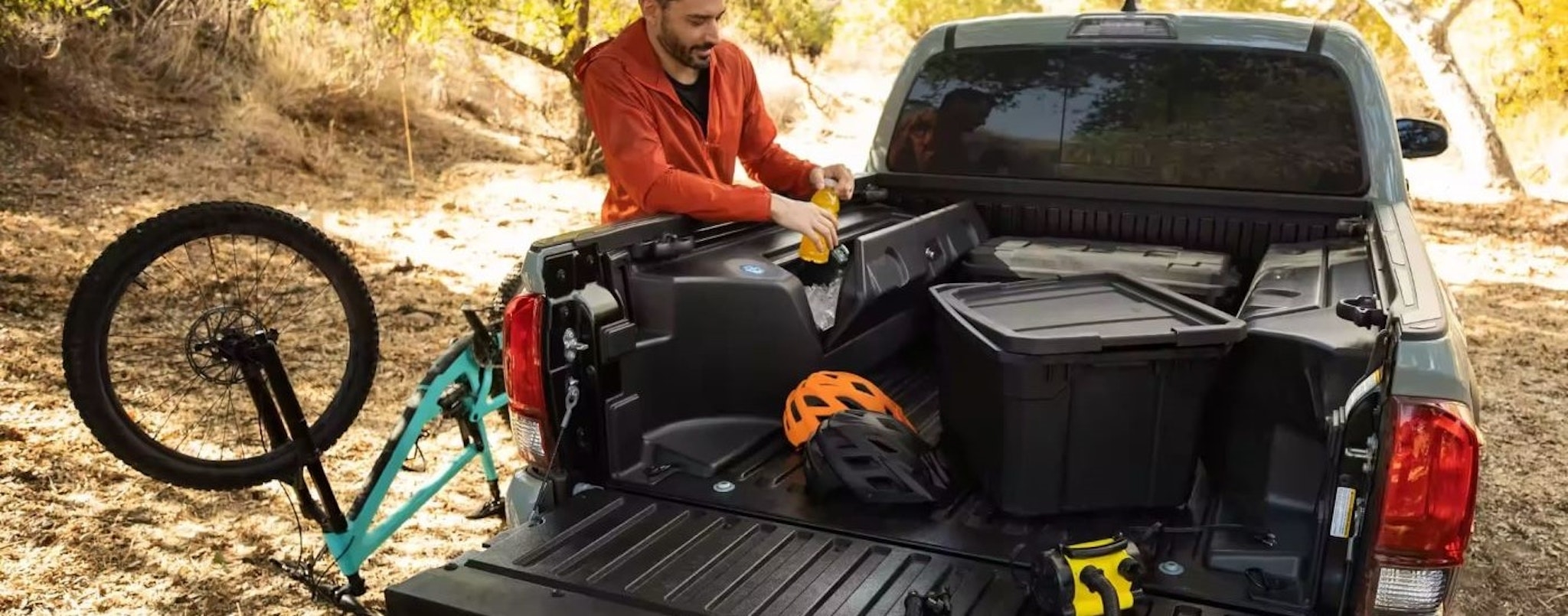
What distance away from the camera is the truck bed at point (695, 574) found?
215 cm

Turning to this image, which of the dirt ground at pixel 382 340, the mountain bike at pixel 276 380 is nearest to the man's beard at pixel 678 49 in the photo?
the mountain bike at pixel 276 380

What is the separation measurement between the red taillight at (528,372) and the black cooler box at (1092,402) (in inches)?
39.7

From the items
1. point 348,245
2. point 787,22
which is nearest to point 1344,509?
point 348,245

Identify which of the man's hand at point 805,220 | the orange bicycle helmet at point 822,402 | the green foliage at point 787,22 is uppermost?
the green foliage at point 787,22

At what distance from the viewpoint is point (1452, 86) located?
1157 centimetres

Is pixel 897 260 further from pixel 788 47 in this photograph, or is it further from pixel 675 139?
pixel 788 47

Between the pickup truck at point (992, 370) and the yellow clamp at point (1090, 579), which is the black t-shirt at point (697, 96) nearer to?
the pickup truck at point (992, 370)

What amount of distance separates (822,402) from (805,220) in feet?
1.93

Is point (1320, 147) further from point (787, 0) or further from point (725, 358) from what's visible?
point (787, 0)

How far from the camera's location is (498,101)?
13664 millimetres

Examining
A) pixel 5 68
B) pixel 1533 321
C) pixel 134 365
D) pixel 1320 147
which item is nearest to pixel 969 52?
pixel 1320 147

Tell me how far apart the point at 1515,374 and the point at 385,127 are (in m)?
10.2

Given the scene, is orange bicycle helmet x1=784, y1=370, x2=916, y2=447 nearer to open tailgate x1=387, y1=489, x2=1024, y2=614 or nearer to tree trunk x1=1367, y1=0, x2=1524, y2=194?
open tailgate x1=387, y1=489, x2=1024, y2=614

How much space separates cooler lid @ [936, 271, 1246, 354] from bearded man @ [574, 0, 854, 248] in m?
0.57
